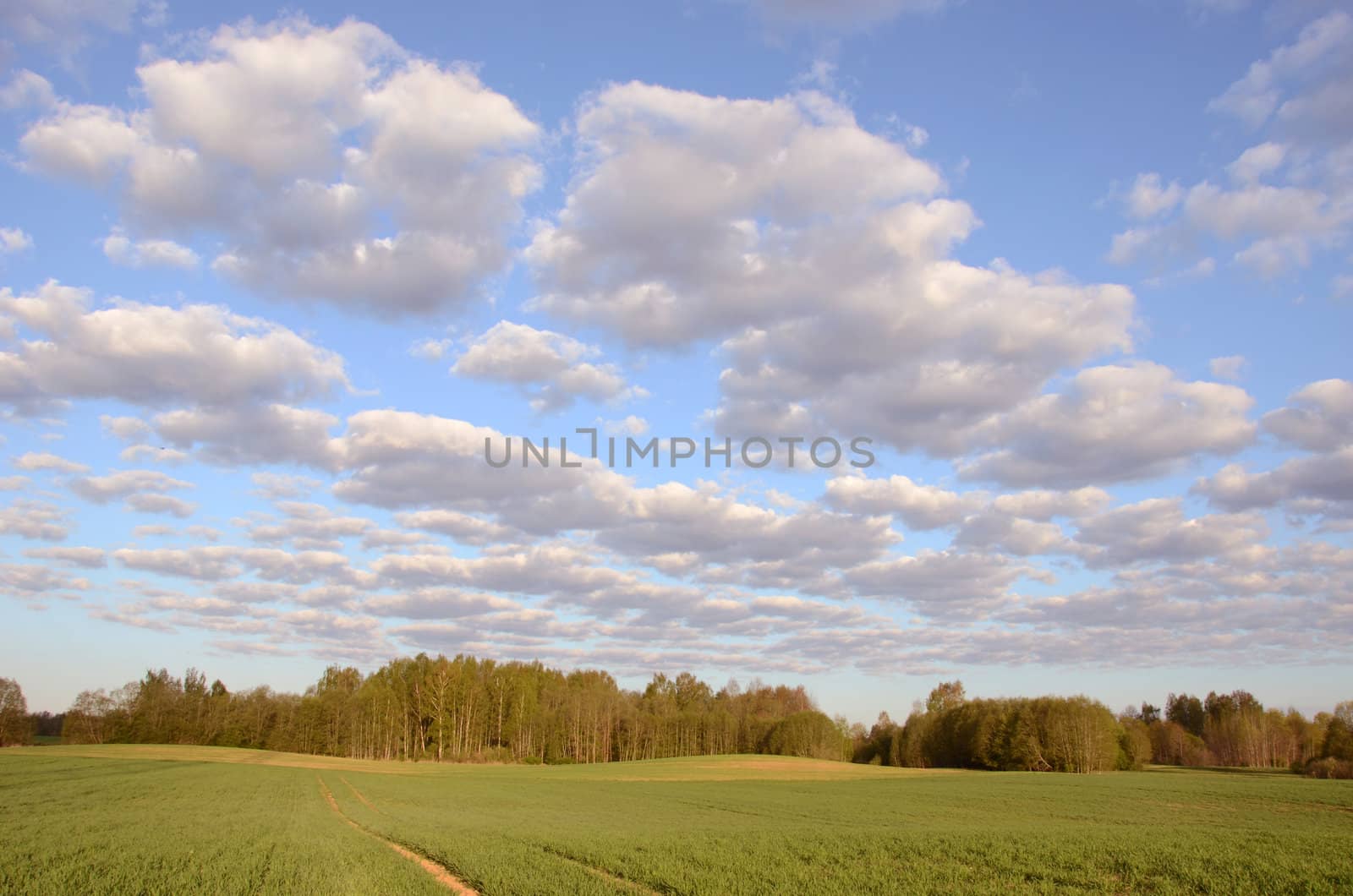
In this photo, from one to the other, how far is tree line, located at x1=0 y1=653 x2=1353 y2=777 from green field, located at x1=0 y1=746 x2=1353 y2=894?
80.6m

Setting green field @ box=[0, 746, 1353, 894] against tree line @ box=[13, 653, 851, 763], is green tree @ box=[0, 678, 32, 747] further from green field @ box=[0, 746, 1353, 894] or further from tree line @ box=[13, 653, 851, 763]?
green field @ box=[0, 746, 1353, 894]

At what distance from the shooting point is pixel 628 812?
39969mm

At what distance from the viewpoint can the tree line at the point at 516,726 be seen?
132250 millimetres

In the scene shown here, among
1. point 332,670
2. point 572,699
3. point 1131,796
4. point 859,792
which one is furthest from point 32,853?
point 332,670

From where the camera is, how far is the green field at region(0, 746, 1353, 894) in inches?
623

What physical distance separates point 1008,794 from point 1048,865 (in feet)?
136

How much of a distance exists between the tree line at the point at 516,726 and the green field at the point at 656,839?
80642 millimetres

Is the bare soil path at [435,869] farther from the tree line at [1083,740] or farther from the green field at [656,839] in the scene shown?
the tree line at [1083,740]

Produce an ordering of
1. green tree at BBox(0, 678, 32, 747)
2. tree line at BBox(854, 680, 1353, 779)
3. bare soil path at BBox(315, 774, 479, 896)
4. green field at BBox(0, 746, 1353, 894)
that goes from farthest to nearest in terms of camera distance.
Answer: green tree at BBox(0, 678, 32, 747), tree line at BBox(854, 680, 1353, 779), bare soil path at BBox(315, 774, 479, 896), green field at BBox(0, 746, 1353, 894)

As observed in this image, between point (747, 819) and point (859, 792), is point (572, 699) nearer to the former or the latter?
point (859, 792)

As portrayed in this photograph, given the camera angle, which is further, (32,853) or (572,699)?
(572,699)

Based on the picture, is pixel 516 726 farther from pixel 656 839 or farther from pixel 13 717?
pixel 656 839

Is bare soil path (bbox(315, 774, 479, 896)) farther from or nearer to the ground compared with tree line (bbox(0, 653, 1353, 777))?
farther from the ground

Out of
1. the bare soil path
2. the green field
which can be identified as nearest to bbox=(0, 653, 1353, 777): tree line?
the green field
